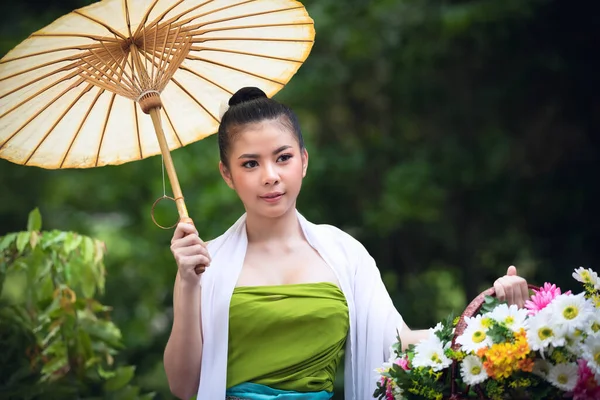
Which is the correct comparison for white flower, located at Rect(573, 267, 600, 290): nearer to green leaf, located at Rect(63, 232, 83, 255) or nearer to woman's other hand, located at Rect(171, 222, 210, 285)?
woman's other hand, located at Rect(171, 222, 210, 285)

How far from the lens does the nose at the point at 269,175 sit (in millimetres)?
2604

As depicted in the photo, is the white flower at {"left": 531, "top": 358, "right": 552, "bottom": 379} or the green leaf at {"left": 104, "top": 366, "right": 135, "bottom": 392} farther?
the green leaf at {"left": 104, "top": 366, "right": 135, "bottom": 392}

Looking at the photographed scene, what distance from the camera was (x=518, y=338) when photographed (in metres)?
2.12

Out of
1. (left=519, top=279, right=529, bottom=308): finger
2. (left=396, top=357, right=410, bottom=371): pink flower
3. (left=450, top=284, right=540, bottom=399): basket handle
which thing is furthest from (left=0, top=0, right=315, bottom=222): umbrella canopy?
(left=519, top=279, right=529, bottom=308): finger

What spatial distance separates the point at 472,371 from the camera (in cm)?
213

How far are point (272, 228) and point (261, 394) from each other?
54 cm

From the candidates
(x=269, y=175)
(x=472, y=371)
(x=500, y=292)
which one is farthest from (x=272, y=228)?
(x=472, y=371)

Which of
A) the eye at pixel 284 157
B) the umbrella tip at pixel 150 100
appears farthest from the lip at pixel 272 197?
the umbrella tip at pixel 150 100

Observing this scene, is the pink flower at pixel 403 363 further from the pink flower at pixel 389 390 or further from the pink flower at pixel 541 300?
the pink flower at pixel 541 300

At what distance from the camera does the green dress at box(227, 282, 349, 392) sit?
2607mm

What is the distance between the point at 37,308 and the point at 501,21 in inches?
178

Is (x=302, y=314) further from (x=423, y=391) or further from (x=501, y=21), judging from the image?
(x=501, y=21)

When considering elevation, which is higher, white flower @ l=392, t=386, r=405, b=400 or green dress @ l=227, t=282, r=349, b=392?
green dress @ l=227, t=282, r=349, b=392

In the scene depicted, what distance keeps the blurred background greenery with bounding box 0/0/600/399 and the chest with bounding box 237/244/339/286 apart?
3994mm
